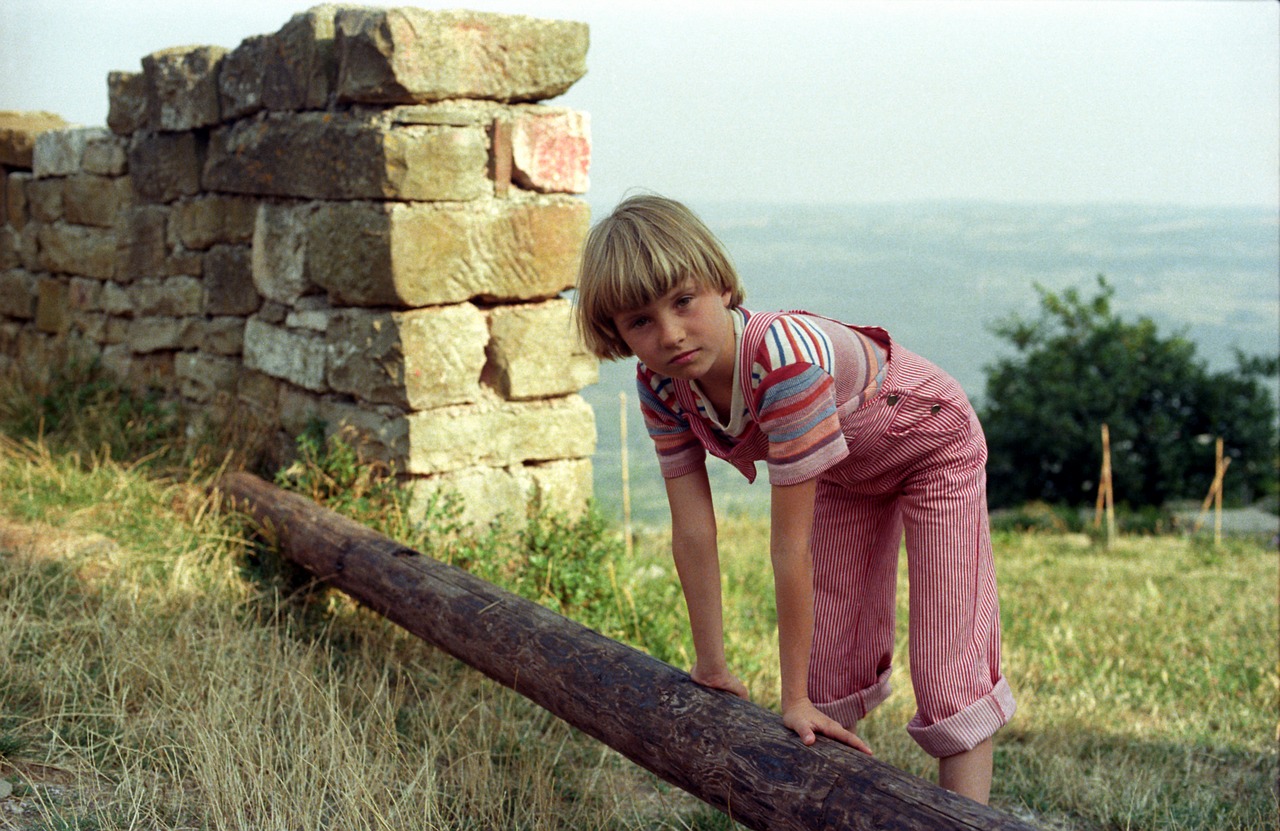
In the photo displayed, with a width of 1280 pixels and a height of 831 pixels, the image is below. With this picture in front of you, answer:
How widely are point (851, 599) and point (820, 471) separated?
0.74 metres

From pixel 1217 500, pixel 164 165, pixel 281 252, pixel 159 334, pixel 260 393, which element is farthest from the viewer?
Answer: pixel 1217 500

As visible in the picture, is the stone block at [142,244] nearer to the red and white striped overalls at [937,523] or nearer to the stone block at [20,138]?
the stone block at [20,138]

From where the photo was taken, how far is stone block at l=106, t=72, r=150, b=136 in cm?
588

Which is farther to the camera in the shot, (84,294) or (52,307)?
(52,307)

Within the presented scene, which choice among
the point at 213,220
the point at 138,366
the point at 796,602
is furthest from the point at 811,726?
the point at 138,366

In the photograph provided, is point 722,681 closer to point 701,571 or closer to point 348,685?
point 701,571

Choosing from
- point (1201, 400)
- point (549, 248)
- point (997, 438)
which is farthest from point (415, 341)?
point (1201, 400)

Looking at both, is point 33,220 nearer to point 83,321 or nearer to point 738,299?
point 83,321

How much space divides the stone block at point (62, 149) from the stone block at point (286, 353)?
1877mm

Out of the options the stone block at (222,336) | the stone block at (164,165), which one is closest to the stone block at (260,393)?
the stone block at (222,336)

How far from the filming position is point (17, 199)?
7004 millimetres

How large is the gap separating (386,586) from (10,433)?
318cm

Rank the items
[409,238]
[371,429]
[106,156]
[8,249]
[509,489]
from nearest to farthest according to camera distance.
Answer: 1. [409,238]
2. [371,429]
3. [509,489]
4. [106,156]
5. [8,249]

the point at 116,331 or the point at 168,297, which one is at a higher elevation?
the point at 168,297
